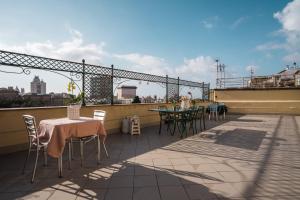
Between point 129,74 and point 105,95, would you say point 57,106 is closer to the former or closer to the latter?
point 105,95

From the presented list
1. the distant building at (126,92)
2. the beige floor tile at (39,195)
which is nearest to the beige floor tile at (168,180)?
the beige floor tile at (39,195)

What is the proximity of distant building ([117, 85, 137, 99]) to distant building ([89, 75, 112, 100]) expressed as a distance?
619 mm

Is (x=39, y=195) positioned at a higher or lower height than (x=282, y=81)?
lower

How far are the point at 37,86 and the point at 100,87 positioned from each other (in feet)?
5.77

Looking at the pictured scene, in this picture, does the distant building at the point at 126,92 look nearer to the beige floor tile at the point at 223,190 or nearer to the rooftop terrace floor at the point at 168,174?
the rooftop terrace floor at the point at 168,174

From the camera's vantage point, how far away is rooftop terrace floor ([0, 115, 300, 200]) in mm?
2637

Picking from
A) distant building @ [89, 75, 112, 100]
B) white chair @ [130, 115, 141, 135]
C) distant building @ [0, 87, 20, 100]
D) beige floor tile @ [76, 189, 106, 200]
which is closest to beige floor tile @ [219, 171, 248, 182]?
beige floor tile @ [76, 189, 106, 200]

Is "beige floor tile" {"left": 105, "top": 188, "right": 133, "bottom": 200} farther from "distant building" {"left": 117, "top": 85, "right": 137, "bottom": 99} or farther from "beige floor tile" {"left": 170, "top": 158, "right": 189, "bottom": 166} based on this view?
"distant building" {"left": 117, "top": 85, "right": 137, "bottom": 99}

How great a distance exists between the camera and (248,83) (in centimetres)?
1805

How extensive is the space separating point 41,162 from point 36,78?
2.16 m

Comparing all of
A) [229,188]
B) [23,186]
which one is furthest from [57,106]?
[229,188]

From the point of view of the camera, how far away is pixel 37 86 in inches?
213

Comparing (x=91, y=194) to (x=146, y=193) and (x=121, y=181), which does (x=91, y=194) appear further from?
(x=146, y=193)

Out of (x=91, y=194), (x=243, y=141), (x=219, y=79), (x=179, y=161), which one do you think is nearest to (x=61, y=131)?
(x=91, y=194)
